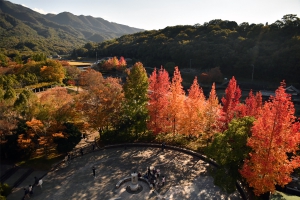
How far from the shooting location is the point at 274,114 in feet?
45.2

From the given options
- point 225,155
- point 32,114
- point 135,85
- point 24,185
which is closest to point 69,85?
point 32,114

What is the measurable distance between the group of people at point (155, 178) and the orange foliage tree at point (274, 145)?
7358mm

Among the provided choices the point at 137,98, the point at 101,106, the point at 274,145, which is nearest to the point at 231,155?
the point at 274,145

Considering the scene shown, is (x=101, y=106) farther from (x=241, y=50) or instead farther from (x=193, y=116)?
(x=241, y=50)

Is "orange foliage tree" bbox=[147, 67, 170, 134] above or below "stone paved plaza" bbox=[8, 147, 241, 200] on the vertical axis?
above

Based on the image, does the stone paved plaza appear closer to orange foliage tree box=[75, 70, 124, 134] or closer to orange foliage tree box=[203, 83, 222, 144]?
orange foliage tree box=[203, 83, 222, 144]

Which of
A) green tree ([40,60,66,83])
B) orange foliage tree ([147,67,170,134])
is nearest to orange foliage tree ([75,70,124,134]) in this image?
orange foliage tree ([147,67,170,134])

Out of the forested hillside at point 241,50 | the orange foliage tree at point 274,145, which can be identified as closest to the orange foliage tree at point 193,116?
the orange foliage tree at point 274,145

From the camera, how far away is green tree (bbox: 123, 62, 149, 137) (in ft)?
88.8

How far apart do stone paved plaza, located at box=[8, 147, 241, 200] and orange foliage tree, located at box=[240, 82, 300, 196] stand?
153 inches

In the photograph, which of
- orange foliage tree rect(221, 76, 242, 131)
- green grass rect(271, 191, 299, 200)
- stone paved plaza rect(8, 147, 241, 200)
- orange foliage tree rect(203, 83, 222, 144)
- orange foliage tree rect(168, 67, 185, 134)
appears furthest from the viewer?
orange foliage tree rect(168, 67, 185, 134)

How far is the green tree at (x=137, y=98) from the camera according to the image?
88.8 feet

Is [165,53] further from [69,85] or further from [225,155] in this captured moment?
[225,155]

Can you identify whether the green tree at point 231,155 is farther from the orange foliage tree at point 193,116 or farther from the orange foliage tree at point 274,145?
the orange foliage tree at point 193,116
